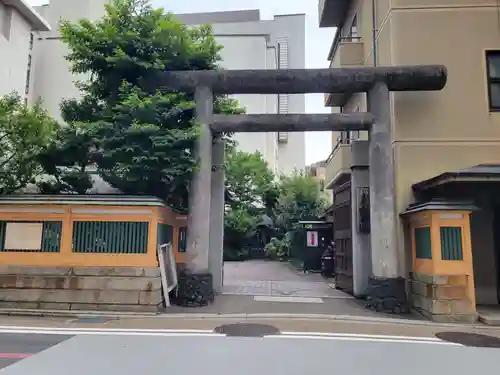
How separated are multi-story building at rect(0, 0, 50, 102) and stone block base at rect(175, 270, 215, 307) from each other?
49.7ft

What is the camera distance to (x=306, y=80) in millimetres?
10766

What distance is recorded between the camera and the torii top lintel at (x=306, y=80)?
10406 mm

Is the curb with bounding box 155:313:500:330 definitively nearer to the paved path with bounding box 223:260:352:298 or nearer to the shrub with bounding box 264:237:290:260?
the paved path with bounding box 223:260:352:298

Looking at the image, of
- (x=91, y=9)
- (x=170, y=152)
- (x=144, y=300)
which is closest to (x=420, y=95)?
→ (x=170, y=152)

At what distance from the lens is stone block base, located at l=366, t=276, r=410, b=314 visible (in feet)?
32.5

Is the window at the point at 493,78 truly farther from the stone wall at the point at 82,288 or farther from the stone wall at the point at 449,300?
the stone wall at the point at 82,288

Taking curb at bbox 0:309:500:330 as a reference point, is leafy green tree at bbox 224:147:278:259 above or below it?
above

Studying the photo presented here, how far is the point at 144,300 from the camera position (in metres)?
9.47

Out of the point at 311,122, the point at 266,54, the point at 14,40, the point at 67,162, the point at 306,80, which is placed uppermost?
the point at 266,54

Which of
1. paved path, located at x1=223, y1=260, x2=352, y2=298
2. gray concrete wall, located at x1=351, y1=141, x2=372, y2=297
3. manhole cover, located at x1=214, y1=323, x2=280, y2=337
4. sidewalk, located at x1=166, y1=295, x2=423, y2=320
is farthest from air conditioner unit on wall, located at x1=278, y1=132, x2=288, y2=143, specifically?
manhole cover, located at x1=214, y1=323, x2=280, y2=337

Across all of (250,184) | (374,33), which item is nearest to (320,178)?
A: (250,184)

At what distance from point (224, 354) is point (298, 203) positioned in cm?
2025

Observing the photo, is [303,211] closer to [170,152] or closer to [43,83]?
[170,152]

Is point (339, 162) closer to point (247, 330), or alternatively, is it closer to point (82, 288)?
point (247, 330)
